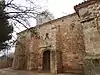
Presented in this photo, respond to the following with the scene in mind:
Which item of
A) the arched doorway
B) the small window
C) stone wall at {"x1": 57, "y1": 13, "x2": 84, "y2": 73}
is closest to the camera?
the small window

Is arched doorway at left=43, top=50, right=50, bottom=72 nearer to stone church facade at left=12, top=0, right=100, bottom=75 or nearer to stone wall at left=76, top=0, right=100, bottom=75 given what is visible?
stone church facade at left=12, top=0, right=100, bottom=75

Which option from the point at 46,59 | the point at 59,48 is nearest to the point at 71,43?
the point at 59,48

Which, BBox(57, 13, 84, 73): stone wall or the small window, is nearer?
the small window

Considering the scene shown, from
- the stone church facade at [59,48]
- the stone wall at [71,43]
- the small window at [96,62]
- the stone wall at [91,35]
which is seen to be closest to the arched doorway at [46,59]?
the stone church facade at [59,48]

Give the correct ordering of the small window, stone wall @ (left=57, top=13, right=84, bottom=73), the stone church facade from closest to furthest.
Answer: the small window, the stone church facade, stone wall @ (left=57, top=13, right=84, bottom=73)

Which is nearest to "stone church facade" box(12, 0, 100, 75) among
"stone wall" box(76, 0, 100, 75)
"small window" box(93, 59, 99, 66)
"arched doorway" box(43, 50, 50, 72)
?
Result: "arched doorway" box(43, 50, 50, 72)

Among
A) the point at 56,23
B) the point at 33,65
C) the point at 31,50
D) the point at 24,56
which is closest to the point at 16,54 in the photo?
the point at 24,56

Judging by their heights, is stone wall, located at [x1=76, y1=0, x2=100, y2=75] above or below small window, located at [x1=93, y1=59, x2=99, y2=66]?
above

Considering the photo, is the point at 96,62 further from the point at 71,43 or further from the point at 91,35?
the point at 71,43

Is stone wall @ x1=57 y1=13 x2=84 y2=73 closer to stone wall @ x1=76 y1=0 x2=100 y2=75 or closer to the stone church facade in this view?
the stone church facade

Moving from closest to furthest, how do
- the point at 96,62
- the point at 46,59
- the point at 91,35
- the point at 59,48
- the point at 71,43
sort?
the point at 96,62 → the point at 91,35 → the point at 71,43 → the point at 59,48 → the point at 46,59

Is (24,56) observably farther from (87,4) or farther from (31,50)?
(87,4)

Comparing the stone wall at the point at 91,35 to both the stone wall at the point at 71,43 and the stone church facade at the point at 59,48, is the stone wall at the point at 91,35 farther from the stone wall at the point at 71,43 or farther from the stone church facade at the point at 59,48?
the stone wall at the point at 71,43

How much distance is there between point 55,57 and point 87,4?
6133 millimetres
